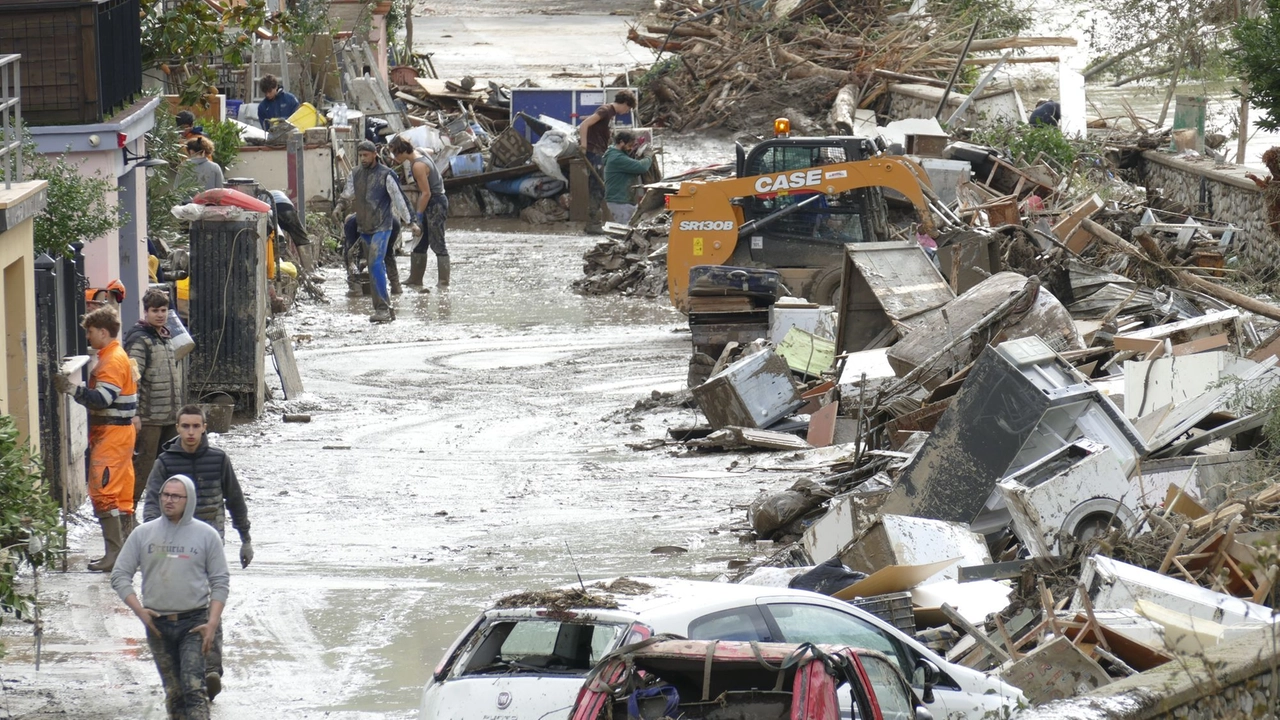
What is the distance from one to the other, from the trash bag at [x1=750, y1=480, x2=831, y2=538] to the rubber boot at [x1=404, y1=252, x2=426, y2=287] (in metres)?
10.9

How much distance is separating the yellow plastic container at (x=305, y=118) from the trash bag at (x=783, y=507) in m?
15.2

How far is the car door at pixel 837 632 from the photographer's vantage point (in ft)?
21.2

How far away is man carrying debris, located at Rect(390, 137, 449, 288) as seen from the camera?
20594 mm

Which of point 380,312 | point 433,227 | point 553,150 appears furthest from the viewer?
point 553,150

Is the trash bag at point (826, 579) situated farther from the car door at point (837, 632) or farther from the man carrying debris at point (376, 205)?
the man carrying debris at point (376, 205)

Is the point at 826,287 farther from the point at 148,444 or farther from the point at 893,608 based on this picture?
the point at 893,608

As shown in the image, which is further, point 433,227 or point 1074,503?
point 433,227

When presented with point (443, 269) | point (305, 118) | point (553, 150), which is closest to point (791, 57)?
point (553, 150)

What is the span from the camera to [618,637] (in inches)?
238

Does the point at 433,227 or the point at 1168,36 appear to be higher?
the point at 1168,36

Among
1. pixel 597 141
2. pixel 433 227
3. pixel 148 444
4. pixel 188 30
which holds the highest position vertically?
pixel 188 30

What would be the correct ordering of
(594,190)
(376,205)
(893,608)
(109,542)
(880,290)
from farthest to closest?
(594,190), (376,205), (880,290), (109,542), (893,608)

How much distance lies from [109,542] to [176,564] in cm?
306

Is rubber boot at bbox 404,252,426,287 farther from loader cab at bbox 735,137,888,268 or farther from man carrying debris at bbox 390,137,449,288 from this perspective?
loader cab at bbox 735,137,888,268
